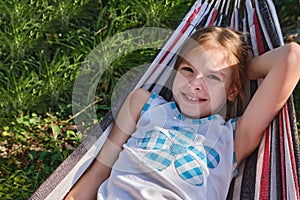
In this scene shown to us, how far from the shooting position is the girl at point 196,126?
6.07 feet

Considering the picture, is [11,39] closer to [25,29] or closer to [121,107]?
[25,29]

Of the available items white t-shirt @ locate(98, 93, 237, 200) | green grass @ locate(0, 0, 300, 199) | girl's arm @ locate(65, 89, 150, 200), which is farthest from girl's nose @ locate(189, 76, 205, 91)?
green grass @ locate(0, 0, 300, 199)

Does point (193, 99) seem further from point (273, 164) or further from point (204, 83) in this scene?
point (273, 164)

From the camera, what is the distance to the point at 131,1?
147 inches

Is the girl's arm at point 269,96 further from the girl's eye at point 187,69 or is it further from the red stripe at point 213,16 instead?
the red stripe at point 213,16

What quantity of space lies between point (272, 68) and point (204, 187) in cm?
47

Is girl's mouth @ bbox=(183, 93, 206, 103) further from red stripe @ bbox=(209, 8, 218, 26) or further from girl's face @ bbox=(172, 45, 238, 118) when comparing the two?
red stripe @ bbox=(209, 8, 218, 26)

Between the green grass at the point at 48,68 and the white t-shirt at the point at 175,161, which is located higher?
the white t-shirt at the point at 175,161

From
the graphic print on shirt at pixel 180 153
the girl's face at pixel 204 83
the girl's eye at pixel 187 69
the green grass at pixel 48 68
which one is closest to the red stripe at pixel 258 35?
the girl's face at pixel 204 83

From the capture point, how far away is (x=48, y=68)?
334 cm

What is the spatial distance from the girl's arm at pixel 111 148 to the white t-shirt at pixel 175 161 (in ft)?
0.18

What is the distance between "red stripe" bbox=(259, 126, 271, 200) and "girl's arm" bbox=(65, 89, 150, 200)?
508 millimetres

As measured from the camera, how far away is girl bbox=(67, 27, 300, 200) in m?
1.85

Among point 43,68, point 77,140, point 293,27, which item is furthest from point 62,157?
point 293,27
